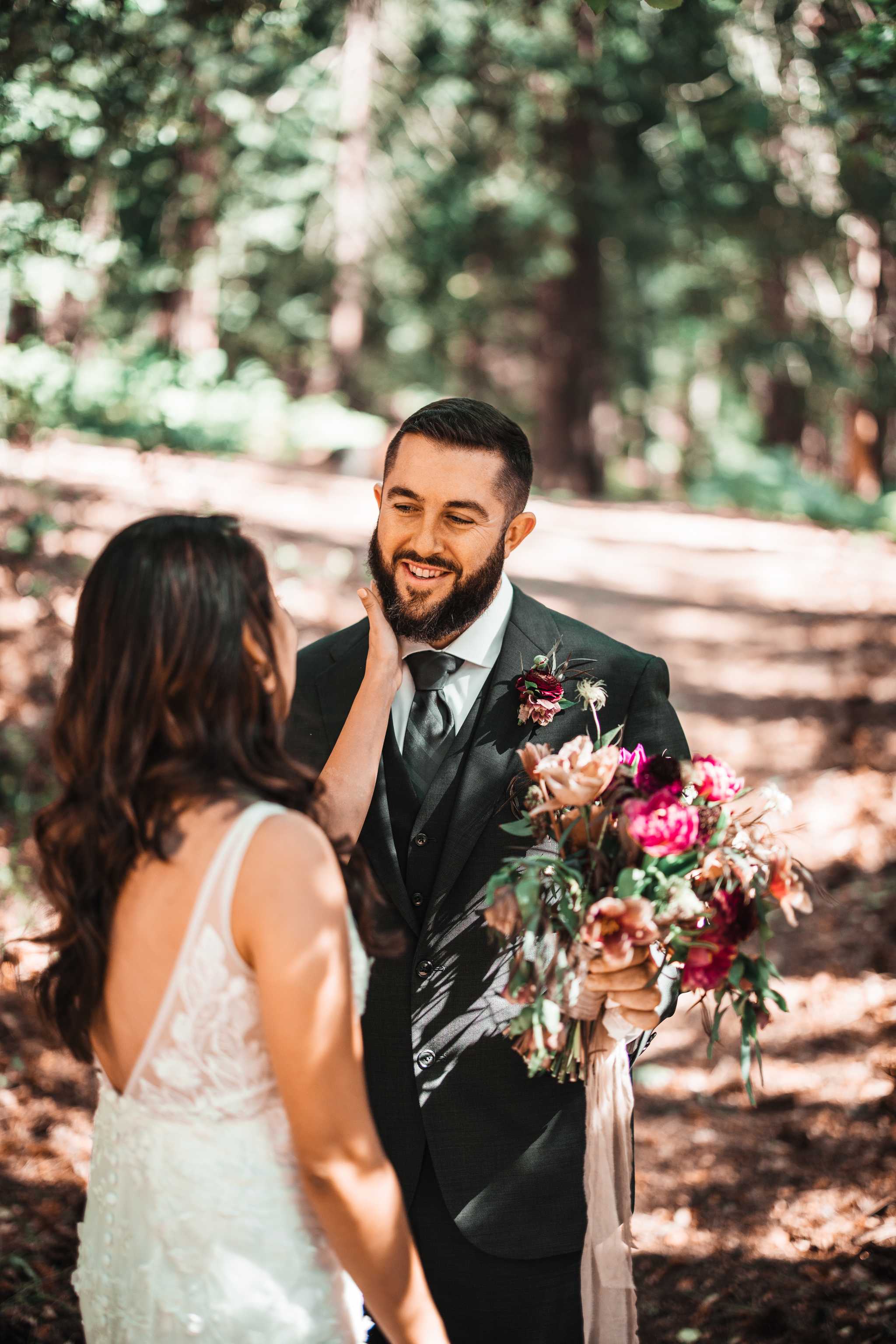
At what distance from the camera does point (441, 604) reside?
282cm

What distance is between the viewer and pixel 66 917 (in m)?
1.92

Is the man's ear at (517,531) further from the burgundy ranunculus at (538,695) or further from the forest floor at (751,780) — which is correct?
the forest floor at (751,780)

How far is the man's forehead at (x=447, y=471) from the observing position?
2.81 m

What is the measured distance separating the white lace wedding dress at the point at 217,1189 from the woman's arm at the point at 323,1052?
0.32ft

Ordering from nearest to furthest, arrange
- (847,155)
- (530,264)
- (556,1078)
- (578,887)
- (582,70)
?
(578,887)
(556,1078)
(847,155)
(582,70)
(530,264)

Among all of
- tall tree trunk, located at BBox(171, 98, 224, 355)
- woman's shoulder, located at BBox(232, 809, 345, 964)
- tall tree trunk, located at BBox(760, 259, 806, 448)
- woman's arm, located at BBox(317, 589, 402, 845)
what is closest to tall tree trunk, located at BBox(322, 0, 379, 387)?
tall tree trunk, located at BBox(171, 98, 224, 355)

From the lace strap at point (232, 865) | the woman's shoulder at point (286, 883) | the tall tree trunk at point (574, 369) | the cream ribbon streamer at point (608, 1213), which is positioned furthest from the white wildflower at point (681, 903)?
the tall tree trunk at point (574, 369)

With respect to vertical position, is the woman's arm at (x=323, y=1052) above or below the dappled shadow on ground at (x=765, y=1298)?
above

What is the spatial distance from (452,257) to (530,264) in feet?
6.45

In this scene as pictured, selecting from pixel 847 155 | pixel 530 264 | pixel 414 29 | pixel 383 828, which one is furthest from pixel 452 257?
pixel 383 828

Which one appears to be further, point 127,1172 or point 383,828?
point 383,828

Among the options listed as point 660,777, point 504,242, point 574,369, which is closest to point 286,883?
point 660,777

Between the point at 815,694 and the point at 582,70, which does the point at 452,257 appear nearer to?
the point at 582,70

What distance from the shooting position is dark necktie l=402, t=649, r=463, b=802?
9.16 feet
